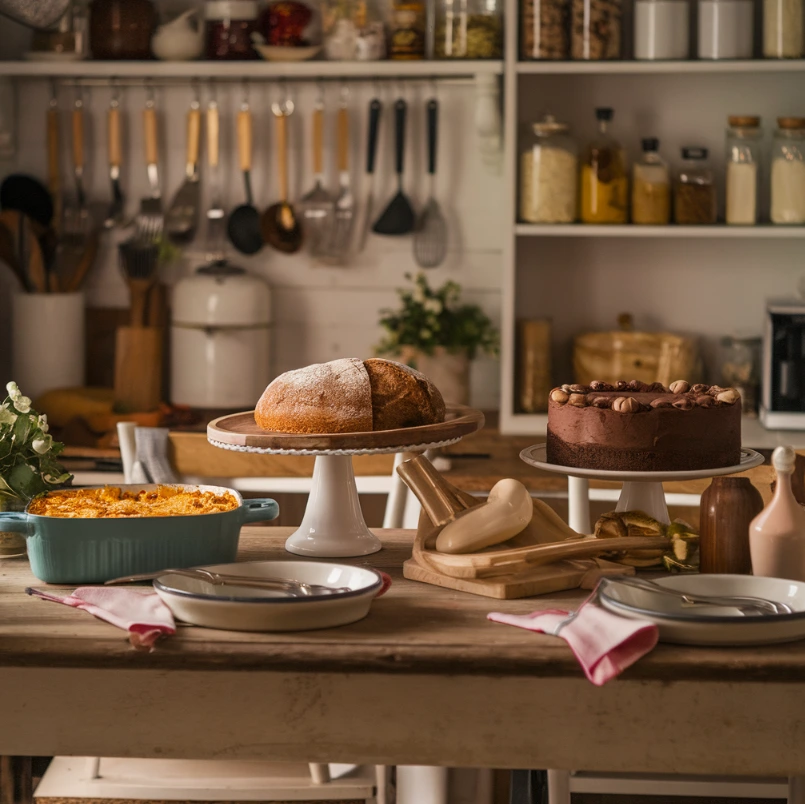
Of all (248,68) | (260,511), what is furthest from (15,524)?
(248,68)

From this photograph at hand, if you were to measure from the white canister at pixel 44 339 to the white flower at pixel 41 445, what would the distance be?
5.15 feet

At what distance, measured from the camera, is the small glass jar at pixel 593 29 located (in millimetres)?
2438

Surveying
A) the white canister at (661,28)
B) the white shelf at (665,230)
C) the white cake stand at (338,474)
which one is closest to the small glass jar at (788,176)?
the white shelf at (665,230)

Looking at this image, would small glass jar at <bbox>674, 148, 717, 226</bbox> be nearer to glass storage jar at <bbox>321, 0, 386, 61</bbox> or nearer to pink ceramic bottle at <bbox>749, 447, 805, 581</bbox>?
glass storage jar at <bbox>321, 0, 386, 61</bbox>

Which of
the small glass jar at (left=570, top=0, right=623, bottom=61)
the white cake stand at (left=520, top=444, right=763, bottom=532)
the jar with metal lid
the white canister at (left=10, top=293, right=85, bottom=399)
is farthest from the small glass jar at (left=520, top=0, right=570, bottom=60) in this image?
the white cake stand at (left=520, top=444, right=763, bottom=532)

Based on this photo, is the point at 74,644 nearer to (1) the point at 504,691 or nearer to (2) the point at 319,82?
(1) the point at 504,691

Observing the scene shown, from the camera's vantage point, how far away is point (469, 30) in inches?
99.6

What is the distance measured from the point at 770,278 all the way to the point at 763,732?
201 cm

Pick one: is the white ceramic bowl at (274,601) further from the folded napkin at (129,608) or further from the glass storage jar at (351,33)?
the glass storage jar at (351,33)

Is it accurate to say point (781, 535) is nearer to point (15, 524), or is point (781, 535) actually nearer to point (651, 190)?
point (15, 524)

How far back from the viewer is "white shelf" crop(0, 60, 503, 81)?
254 centimetres

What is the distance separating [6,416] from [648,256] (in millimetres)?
1852

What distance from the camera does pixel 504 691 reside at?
2.88 ft

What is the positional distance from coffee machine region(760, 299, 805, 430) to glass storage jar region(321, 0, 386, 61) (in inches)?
41.2
